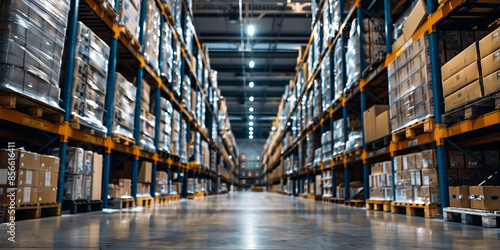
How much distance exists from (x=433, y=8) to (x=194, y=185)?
34.5 ft

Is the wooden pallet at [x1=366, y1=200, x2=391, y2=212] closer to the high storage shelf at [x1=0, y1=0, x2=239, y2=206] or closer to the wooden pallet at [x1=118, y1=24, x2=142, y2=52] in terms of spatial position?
the high storage shelf at [x1=0, y1=0, x2=239, y2=206]

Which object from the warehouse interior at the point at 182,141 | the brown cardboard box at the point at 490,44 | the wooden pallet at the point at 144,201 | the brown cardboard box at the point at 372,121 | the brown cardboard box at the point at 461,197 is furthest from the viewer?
the wooden pallet at the point at 144,201

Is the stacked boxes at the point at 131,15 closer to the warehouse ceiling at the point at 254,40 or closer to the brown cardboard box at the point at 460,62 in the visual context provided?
the brown cardboard box at the point at 460,62

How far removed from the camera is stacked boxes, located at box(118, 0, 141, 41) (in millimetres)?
6121

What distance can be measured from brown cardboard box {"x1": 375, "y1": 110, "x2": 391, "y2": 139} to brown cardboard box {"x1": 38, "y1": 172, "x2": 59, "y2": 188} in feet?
16.1

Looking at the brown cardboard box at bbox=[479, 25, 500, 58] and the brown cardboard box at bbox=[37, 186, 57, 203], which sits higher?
the brown cardboard box at bbox=[479, 25, 500, 58]

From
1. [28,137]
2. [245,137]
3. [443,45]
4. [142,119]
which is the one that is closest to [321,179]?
[142,119]

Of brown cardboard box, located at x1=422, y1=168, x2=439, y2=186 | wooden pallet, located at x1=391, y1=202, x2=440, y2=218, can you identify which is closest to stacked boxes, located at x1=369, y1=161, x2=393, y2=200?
wooden pallet, located at x1=391, y1=202, x2=440, y2=218

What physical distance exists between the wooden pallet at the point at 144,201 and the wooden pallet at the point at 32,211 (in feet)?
8.97

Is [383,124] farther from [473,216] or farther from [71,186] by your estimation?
[71,186]

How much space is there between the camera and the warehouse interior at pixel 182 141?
324 cm

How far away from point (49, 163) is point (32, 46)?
4.37 feet

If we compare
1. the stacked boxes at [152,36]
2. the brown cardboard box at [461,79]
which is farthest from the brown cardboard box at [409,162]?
the stacked boxes at [152,36]

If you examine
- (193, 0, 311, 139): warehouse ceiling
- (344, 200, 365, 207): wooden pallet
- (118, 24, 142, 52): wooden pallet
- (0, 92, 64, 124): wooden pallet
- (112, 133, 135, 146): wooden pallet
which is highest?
(193, 0, 311, 139): warehouse ceiling
